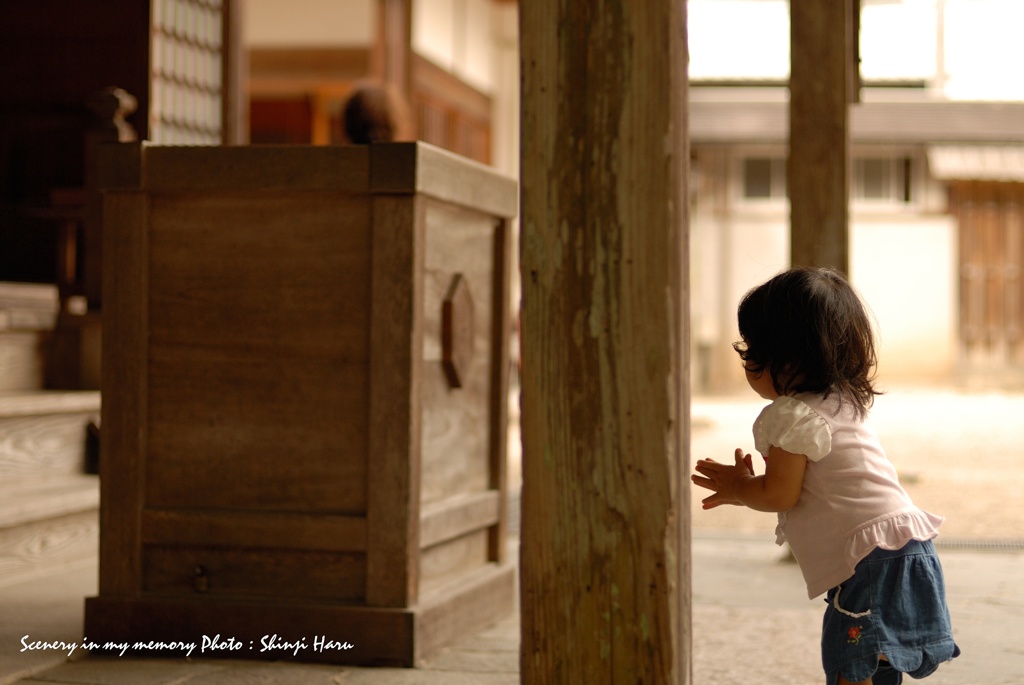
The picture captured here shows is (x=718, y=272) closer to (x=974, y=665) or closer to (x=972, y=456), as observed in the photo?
(x=972, y=456)

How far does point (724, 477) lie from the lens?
80.7 inches

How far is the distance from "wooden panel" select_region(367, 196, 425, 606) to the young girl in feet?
2.64

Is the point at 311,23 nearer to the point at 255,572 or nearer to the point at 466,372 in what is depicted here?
the point at 466,372

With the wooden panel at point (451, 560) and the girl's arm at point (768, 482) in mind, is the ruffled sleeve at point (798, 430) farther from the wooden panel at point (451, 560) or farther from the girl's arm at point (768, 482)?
the wooden panel at point (451, 560)

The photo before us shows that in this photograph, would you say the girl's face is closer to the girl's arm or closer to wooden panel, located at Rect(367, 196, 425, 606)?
the girl's arm

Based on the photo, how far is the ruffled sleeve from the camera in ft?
6.57

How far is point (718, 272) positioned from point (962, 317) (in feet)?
10.3

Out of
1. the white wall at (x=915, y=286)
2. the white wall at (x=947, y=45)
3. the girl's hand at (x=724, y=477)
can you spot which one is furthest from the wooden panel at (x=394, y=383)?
the white wall at (x=915, y=286)

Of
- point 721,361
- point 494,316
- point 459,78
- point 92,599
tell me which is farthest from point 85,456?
point 721,361

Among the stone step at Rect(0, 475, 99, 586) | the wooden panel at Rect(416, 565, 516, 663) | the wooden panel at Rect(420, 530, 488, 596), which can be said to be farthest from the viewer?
the stone step at Rect(0, 475, 99, 586)

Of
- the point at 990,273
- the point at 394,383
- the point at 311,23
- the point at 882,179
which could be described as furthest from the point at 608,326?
the point at 990,273

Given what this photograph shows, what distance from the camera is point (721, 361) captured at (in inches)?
585

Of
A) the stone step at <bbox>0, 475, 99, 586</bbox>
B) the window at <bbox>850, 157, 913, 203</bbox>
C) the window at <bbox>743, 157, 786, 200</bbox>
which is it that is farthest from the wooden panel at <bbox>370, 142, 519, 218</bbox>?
the window at <bbox>850, 157, 913, 203</bbox>

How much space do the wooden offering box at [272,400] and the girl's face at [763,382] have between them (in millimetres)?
812
